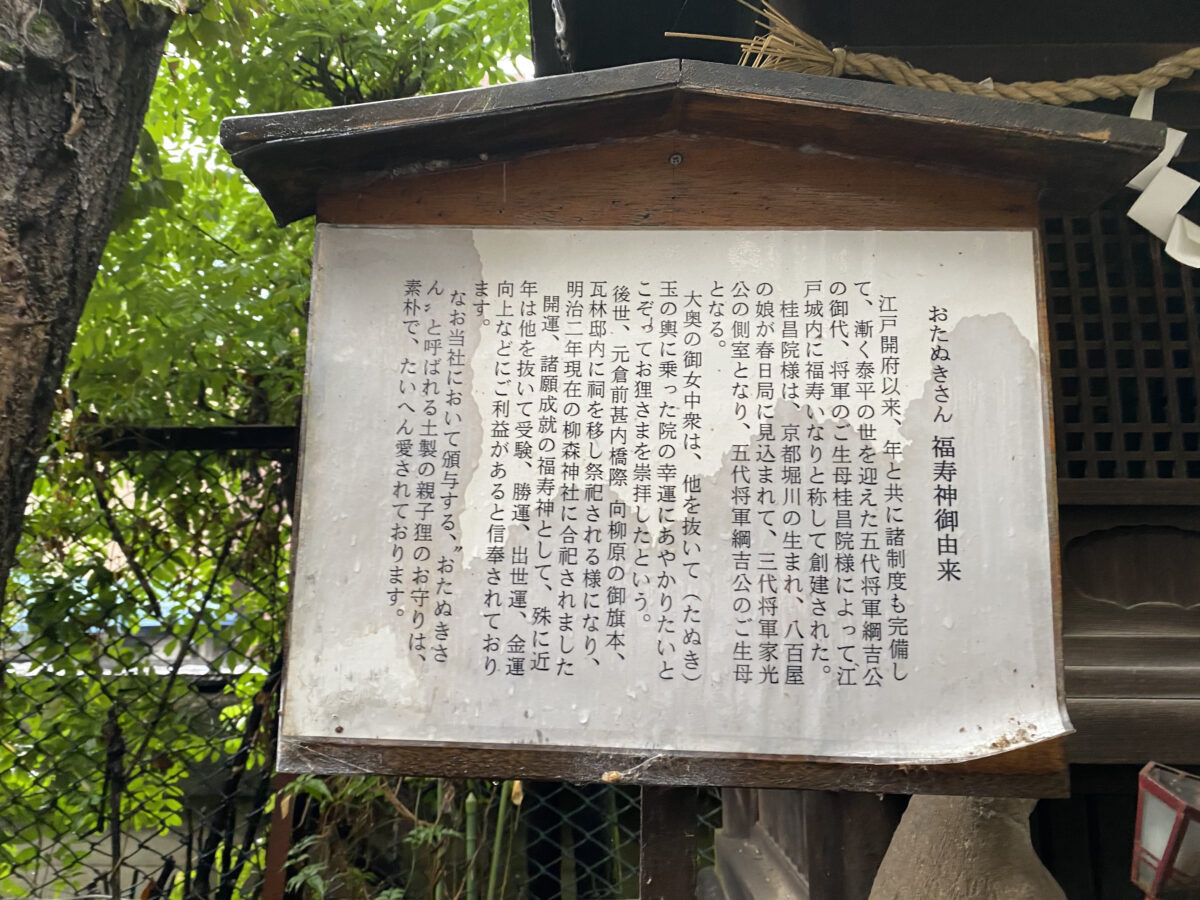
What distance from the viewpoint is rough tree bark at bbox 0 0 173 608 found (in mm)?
2156

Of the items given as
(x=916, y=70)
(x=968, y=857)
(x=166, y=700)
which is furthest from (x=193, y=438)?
(x=968, y=857)

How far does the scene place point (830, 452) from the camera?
2.03m

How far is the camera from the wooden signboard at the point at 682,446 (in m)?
1.95

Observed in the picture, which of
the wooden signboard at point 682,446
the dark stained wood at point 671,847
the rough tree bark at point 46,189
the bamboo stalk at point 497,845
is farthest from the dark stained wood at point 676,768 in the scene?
the bamboo stalk at point 497,845

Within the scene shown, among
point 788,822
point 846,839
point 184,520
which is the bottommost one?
point 788,822

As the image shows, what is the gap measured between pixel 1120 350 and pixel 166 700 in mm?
4204

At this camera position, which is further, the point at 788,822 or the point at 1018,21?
the point at 788,822

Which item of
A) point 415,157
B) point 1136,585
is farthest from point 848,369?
point 1136,585

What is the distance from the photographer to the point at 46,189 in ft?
7.41

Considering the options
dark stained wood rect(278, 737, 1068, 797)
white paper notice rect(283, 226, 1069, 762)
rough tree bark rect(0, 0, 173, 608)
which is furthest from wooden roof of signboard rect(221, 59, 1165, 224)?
dark stained wood rect(278, 737, 1068, 797)

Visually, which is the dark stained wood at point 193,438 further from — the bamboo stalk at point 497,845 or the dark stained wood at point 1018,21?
the dark stained wood at point 1018,21

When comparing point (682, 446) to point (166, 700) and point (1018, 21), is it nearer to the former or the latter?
point (1018, 21)

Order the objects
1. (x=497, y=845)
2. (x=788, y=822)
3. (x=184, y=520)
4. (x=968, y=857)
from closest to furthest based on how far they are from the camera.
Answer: (x=968, y=857)
(x=788, y=822)
(x=184, y=520)
(x=497, y=845)

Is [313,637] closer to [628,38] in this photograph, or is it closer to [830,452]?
[830,452]
